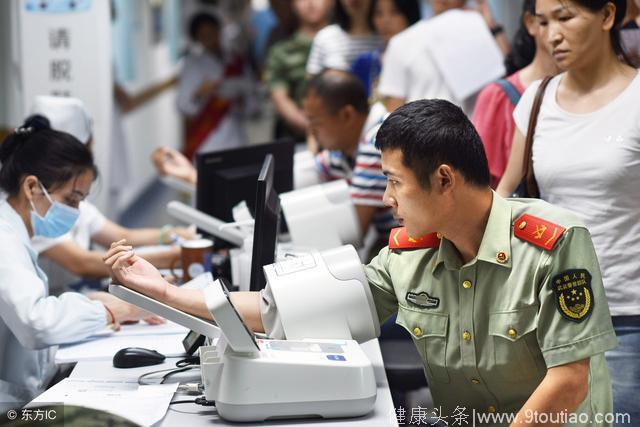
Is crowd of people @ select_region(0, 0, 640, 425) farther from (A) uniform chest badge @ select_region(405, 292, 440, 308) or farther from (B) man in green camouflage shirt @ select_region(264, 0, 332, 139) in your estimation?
(B) man in green camouflage shirt @ select_region(264, 0, 332, 139)

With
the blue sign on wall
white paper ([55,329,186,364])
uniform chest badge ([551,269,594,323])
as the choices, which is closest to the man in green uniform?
uniform chest badge ([551,269,594,323])

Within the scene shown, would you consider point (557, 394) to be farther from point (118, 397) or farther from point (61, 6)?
point (61, 6)

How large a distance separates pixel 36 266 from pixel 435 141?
1136 millimetres

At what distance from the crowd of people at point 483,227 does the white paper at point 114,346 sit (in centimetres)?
4

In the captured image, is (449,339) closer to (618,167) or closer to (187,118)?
(618,167)

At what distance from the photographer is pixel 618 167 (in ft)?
6.93

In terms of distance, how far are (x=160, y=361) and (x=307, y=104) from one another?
1.38m

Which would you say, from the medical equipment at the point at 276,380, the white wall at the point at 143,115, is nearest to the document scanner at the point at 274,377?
the medical equipment at the point at 276,380

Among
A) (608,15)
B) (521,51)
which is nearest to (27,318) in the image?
(608,15)

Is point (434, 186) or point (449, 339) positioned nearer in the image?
point (434, 186)

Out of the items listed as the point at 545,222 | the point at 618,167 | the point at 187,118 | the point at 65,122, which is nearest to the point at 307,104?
the point at 65,122

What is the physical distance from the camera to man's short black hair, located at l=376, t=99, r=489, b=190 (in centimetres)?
174

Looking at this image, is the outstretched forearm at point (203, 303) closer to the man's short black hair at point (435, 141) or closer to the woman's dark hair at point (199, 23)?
Answer: the man's short black hair at point (435, 141)

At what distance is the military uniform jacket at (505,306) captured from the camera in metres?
1.71
